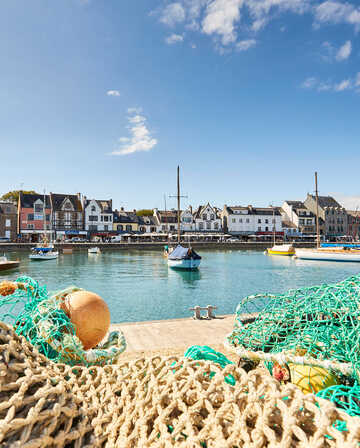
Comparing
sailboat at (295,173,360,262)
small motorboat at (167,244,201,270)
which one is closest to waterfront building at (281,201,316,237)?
sailboat at (295,173,360,262)

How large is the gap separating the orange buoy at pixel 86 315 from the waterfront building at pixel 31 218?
59.7m

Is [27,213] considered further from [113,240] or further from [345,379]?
[345,379]

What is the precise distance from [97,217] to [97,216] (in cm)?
22

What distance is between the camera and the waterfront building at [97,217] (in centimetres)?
6636

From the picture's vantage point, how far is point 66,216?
2512 inches

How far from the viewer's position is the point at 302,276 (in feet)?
89.3

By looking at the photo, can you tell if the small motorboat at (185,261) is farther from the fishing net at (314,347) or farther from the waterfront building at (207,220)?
the waterfront building at (207,220)

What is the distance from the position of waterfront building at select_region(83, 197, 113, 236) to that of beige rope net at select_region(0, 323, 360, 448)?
66.4 meters

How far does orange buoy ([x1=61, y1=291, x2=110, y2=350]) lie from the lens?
4371 millimetres

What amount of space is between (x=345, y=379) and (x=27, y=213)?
65030mm

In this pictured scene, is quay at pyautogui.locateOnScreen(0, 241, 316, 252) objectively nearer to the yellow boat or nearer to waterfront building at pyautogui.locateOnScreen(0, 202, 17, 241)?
waterfront building at pyautogui.locateOnScreen(0, 202, 17, 241)

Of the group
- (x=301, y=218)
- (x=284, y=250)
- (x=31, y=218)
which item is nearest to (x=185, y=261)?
(x=284, y=250)

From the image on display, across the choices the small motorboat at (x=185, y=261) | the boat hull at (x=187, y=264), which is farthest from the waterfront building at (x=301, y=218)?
the boat hull at (x=187, y=264)

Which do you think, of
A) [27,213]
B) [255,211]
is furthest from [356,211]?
[27,213]
